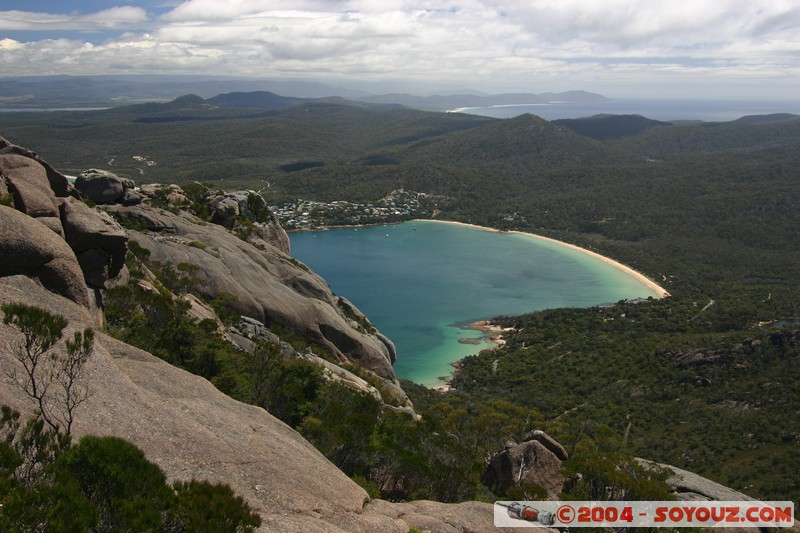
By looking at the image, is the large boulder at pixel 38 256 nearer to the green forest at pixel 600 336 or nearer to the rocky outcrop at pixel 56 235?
the rocky outcrop at pixel 56 235

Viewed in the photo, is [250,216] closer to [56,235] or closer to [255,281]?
[255,281]

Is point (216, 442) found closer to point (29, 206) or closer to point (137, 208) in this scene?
point (29, 206)

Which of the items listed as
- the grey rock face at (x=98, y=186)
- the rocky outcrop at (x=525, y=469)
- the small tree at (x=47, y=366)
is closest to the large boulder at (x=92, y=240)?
the small tree at (x=47, y=366)

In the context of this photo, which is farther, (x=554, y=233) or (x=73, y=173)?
(x=73, y=173)

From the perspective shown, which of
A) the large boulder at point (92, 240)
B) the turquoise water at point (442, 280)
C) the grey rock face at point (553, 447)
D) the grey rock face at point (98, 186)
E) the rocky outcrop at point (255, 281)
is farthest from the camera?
the turquoise water at point (442, 280)

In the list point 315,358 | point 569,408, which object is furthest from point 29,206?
point 569,408

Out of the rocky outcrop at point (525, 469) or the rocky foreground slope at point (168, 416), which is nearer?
the rocky foreground slope at point (168, 416)

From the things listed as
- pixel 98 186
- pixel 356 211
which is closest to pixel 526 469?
pixel 98 186

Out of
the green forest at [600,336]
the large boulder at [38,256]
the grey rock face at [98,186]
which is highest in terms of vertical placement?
the large boulder at [38,256]

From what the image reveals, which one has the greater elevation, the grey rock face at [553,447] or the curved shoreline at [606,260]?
the grey rock face at [553,447]
